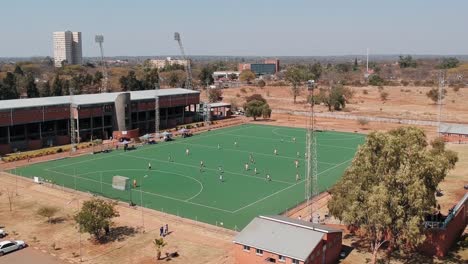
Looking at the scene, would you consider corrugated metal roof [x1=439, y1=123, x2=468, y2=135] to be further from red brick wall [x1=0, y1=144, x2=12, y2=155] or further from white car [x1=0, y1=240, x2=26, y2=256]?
red brick wall [x1=0, y1=144, x2=12, y2=155]

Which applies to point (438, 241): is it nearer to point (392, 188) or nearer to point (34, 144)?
point (392, 188)

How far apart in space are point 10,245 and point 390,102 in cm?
10282

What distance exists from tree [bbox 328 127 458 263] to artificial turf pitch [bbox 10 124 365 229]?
40.5ft

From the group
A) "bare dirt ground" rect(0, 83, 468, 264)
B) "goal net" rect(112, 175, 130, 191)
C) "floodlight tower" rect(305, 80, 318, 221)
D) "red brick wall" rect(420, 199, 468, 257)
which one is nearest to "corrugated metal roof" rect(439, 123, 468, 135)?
"bare dirt ground" rect(0, 83, 468, 264)

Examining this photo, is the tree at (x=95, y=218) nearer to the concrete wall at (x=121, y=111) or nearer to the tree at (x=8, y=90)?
the concrete wall at (x=121, y=111)

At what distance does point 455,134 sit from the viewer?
6962cm

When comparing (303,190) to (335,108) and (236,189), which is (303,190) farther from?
(335,108)

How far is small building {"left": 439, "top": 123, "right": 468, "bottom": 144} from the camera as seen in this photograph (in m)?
68.9

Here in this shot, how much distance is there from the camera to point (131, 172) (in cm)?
5272

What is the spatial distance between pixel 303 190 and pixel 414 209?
2100 centimetres

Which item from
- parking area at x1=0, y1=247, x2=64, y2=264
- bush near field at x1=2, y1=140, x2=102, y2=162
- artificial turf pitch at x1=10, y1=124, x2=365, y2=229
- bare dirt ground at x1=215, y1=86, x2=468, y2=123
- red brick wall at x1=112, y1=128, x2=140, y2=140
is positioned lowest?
parking area at x1=0, y1=247, x2=64, y2=264

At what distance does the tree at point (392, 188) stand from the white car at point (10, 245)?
70.8 ft

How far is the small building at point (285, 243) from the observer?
26.6 meters

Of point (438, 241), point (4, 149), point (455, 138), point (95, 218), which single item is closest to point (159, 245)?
point (95, 218)
